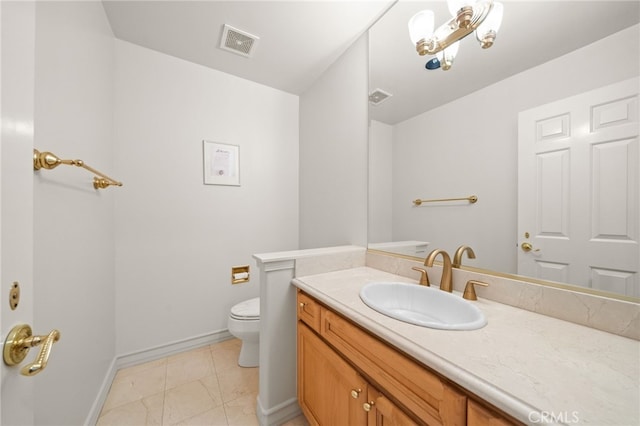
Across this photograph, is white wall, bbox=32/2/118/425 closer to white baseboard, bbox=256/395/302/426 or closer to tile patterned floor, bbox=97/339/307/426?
tile patterned floor, bbox=97/339/307/426

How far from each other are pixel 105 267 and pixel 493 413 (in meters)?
1.95

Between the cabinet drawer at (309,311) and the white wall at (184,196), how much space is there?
3.64ft

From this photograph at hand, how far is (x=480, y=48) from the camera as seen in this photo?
1014 millimetres

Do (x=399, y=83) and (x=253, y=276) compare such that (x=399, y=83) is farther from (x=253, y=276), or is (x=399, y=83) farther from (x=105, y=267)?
(x=105, y=267)

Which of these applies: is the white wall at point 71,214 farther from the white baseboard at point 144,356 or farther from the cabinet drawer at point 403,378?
the cabinet drawer at point 403,378

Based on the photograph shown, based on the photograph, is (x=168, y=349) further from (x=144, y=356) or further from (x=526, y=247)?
(x=526, y=247)

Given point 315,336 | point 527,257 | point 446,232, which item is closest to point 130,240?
point 315,336

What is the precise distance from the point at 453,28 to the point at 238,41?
1.41 meters

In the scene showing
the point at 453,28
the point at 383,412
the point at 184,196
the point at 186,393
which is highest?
the point at 453,28

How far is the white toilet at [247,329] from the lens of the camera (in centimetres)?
160

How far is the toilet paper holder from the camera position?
206 centimetres

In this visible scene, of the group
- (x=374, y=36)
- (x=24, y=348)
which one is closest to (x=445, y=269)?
(x=24, y=348)

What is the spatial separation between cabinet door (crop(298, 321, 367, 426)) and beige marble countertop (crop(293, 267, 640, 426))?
0.24 m

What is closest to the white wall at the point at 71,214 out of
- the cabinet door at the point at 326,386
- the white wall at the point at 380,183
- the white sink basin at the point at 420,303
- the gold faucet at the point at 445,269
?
the cabinet door at the point at 326,386
